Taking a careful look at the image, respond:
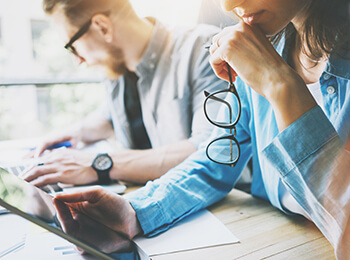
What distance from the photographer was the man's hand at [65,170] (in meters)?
0.80

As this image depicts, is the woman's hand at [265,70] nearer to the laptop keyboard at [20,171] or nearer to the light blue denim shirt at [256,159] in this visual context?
the light blue denim shirt at [256,159]

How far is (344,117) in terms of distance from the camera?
0.45 metres

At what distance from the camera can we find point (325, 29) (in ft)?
1.46

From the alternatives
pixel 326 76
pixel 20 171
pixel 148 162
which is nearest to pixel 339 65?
pixel 326 76

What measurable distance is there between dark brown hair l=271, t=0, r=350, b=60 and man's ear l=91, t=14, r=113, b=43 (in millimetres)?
819

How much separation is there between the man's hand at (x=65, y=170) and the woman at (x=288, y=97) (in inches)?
11.6

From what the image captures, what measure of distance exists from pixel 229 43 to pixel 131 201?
0.32 meters

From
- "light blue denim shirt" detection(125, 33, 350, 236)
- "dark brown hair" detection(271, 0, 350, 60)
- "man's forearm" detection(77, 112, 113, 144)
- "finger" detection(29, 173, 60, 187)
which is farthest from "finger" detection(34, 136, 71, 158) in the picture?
"dark brown hair" detection(271, 0, 350, 60)

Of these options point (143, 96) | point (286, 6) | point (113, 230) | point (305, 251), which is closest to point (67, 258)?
point (113, 230)

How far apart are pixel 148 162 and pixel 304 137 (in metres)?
0.57

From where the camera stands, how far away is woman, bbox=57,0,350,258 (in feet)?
1.36

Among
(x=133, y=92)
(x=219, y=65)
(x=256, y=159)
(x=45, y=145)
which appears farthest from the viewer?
(x=133, y=92)

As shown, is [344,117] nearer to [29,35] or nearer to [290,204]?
[290,204]

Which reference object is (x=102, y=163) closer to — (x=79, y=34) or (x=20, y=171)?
(x=20, y=171)
